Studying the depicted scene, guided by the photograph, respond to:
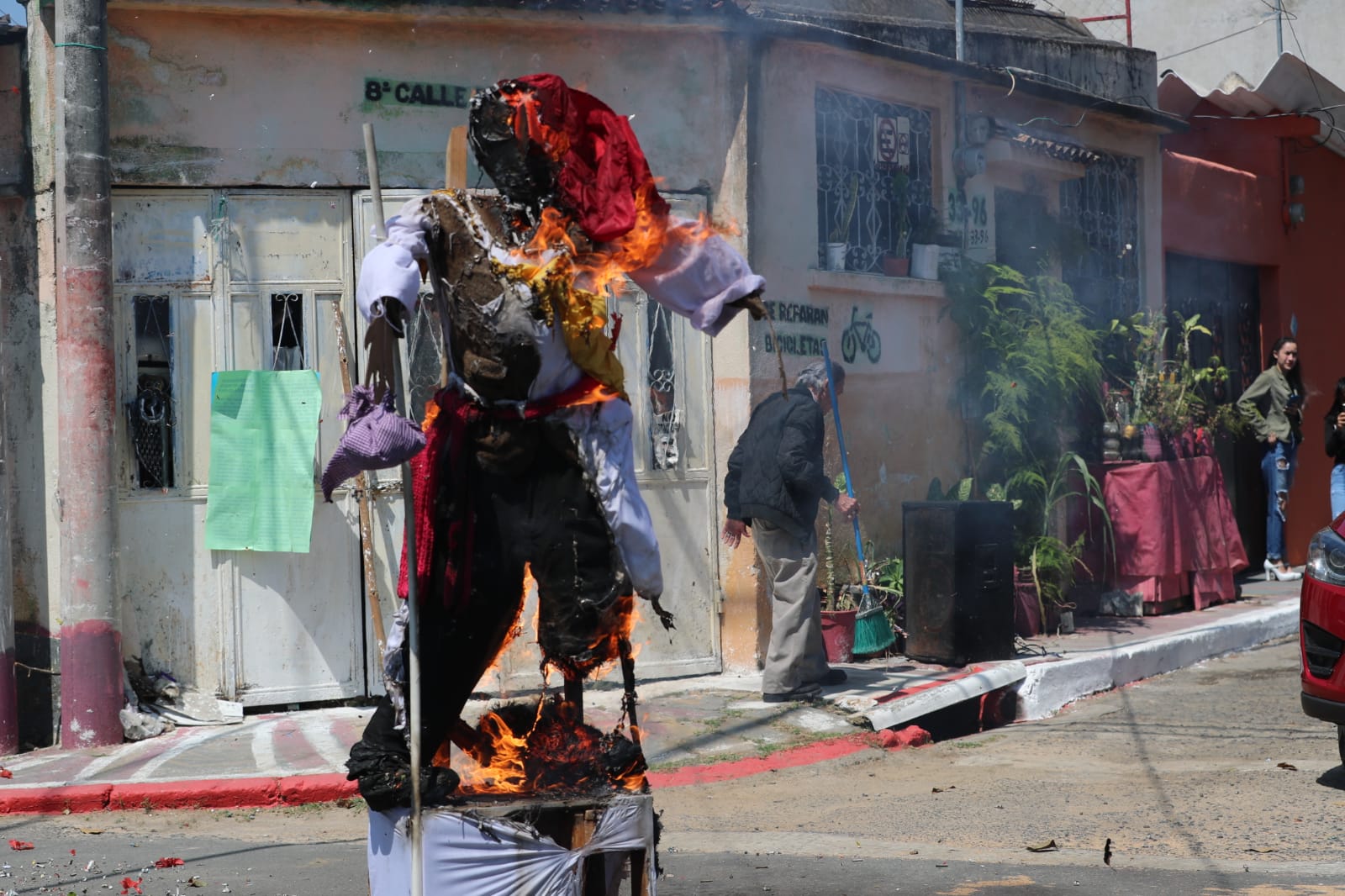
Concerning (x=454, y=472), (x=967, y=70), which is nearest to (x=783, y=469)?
(x=454, y=472)

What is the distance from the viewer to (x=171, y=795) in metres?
6.64

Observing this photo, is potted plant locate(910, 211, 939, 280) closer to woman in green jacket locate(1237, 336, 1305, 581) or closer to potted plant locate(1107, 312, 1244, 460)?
potted plant locate(1107, 312, 1244, 460)

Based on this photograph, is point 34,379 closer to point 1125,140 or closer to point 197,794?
point 197,794

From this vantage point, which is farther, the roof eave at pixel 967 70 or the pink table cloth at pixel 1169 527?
the pink table cloth at pixel 1169 527

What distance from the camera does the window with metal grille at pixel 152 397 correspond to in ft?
26.7

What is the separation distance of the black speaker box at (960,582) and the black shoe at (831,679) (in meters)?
0.83

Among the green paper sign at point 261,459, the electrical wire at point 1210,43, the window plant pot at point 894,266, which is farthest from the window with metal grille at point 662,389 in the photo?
the electrical wire at point 1210,43

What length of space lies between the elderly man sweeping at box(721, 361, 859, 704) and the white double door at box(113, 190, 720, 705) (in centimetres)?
159

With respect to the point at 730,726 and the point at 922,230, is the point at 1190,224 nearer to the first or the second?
the point at 922,230

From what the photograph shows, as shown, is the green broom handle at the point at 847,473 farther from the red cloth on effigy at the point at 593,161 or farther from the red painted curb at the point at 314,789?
the red cloth on effigy at the point at 593,161

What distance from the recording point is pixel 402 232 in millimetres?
4031

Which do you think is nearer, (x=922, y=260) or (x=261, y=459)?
(x=261, y=459)

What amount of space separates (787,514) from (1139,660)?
118 inches

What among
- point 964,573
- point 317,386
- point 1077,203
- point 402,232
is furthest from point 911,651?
point 402,232
